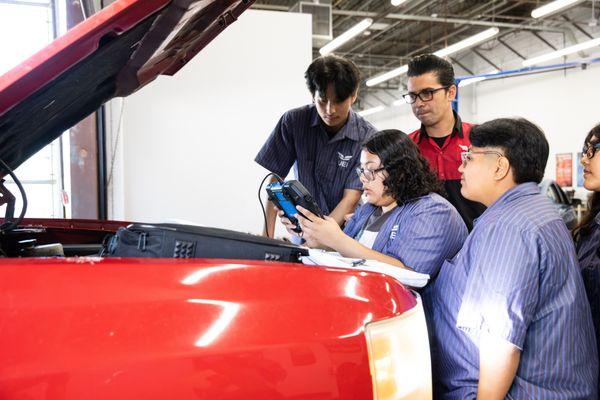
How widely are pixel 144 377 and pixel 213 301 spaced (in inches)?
6.1

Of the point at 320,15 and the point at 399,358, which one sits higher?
the point at 320,15

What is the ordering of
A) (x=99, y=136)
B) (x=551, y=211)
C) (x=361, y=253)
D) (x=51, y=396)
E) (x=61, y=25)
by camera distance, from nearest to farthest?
(x=51, y=396), (x=551, y=211), (x=361, y=253), (x=61, y=25), (x=99, y=136)

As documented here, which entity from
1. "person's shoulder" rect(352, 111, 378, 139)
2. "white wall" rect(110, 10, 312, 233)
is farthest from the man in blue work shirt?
"white wall" rect(110, 10, 312, 233)

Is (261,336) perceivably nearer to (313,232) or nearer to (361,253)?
(361,253)

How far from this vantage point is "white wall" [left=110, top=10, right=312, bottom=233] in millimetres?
4672

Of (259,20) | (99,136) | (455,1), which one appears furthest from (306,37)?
(455,1)

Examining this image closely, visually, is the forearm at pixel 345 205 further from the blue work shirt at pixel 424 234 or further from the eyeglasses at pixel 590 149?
the eyeglasses at pixel 590 149

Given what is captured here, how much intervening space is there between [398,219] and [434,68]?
100 centimetres

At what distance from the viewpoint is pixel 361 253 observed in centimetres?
183

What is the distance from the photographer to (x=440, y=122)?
269 centimetres

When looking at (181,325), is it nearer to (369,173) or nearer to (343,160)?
(369,173)

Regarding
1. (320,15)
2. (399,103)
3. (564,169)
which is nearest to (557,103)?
(564,169)

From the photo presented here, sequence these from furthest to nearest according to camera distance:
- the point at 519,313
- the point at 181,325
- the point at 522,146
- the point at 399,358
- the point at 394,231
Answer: the point at 394,231
the point at 522,146
the point at 519,313
the point at 399,358
the point at 181,325

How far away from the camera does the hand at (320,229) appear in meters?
1.93
